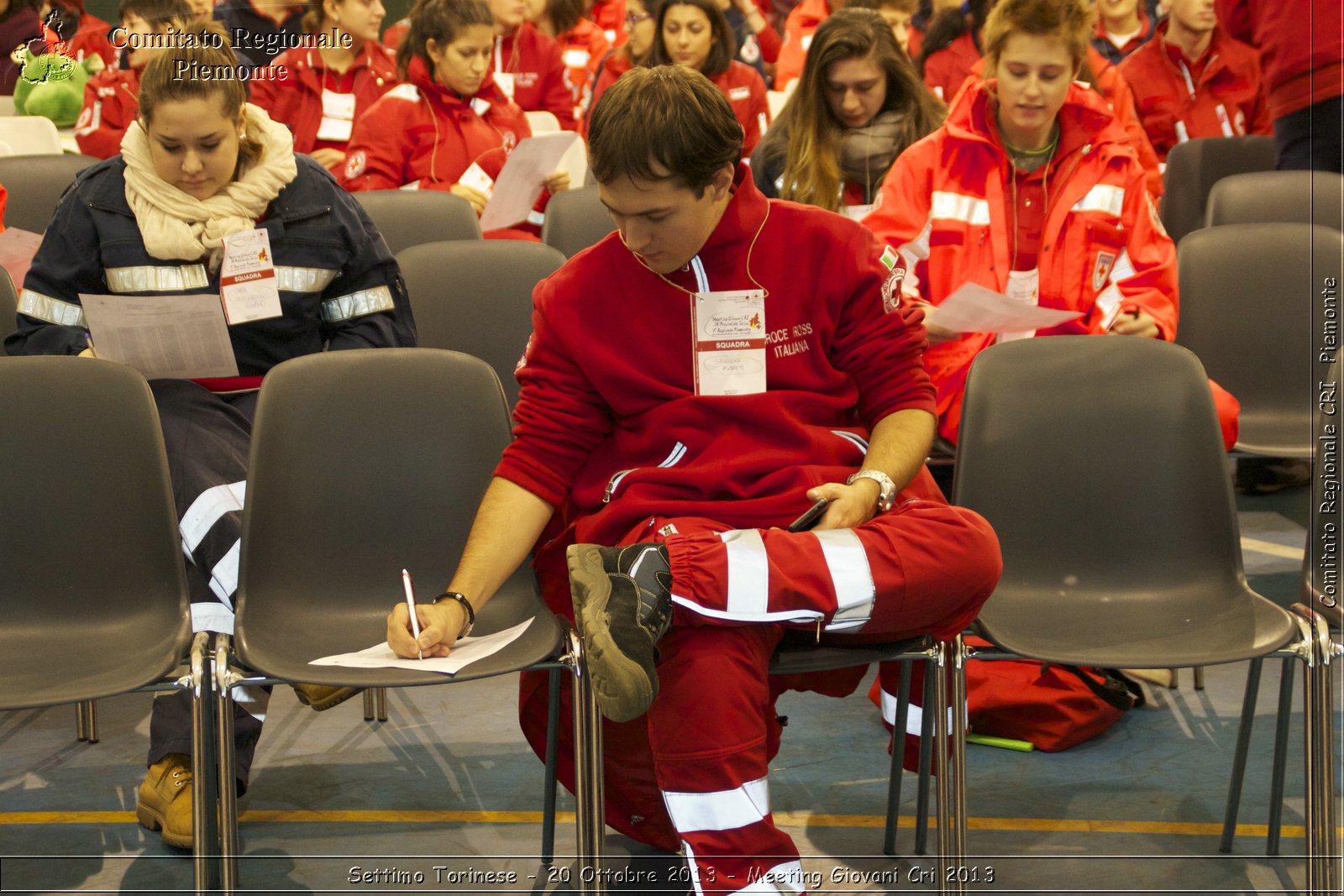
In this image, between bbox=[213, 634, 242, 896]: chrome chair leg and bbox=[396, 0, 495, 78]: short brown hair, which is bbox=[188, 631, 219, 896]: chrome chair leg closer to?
bbox=[213, 634, 242, 896]: chrome chair leg

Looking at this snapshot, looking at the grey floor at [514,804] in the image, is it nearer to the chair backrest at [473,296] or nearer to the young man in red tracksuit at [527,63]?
the chair backrest at [473,296]

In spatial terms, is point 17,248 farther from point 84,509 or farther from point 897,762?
point 897,762

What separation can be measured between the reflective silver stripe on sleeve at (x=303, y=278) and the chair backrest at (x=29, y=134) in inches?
93.3

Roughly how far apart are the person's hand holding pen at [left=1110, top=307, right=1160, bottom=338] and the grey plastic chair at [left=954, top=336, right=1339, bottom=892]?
555mm

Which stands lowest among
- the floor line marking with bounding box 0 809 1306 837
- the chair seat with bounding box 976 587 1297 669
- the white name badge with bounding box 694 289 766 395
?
the floor line marking with bounding box 0 809 1306 837

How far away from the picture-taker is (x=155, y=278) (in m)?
2.81

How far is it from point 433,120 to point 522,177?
0.67 m

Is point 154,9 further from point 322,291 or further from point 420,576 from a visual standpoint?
point 420,576

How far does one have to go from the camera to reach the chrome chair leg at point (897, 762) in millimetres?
2354

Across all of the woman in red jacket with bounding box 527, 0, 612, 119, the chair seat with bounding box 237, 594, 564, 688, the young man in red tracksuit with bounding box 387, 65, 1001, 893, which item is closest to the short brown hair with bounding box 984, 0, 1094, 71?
the young man in red tracksuit with bounding box 387, 65, 1001, 893

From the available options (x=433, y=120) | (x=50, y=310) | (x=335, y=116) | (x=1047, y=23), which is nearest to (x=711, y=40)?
(x=433, y=120)

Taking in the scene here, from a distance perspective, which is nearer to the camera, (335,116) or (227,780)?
(227,780)

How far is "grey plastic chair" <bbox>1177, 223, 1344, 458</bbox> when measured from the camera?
133 inches

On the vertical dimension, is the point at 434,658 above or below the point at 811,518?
below
